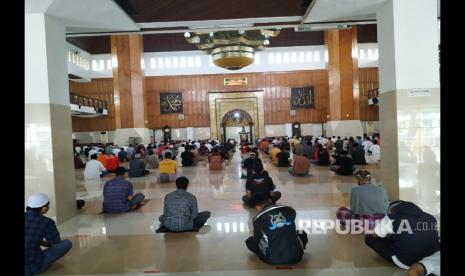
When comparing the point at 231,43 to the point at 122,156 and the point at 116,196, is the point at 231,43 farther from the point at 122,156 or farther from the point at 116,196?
the point at 116,196

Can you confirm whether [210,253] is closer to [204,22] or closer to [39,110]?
[39,110]

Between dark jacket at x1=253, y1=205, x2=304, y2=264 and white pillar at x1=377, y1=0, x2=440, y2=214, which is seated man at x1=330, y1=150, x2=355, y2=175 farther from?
dark jacket at x1=253, y1=205, x2=304, y2=264

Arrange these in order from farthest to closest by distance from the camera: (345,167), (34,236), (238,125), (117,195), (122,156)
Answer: (238,125) < (122,156) < (345,167) < (117,195) < (34,236)

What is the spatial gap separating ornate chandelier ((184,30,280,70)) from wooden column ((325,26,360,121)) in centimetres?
1066

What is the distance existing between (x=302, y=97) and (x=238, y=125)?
600 cm

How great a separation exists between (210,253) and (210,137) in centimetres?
2387

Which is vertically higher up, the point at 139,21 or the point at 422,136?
the point at 139,21

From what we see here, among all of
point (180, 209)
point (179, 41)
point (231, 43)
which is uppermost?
point (179, 41)

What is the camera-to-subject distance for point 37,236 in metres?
3.40

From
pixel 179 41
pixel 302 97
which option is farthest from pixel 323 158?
pixel 179 41

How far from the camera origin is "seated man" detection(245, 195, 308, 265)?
3.37 meters

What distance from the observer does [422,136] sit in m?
5.55
